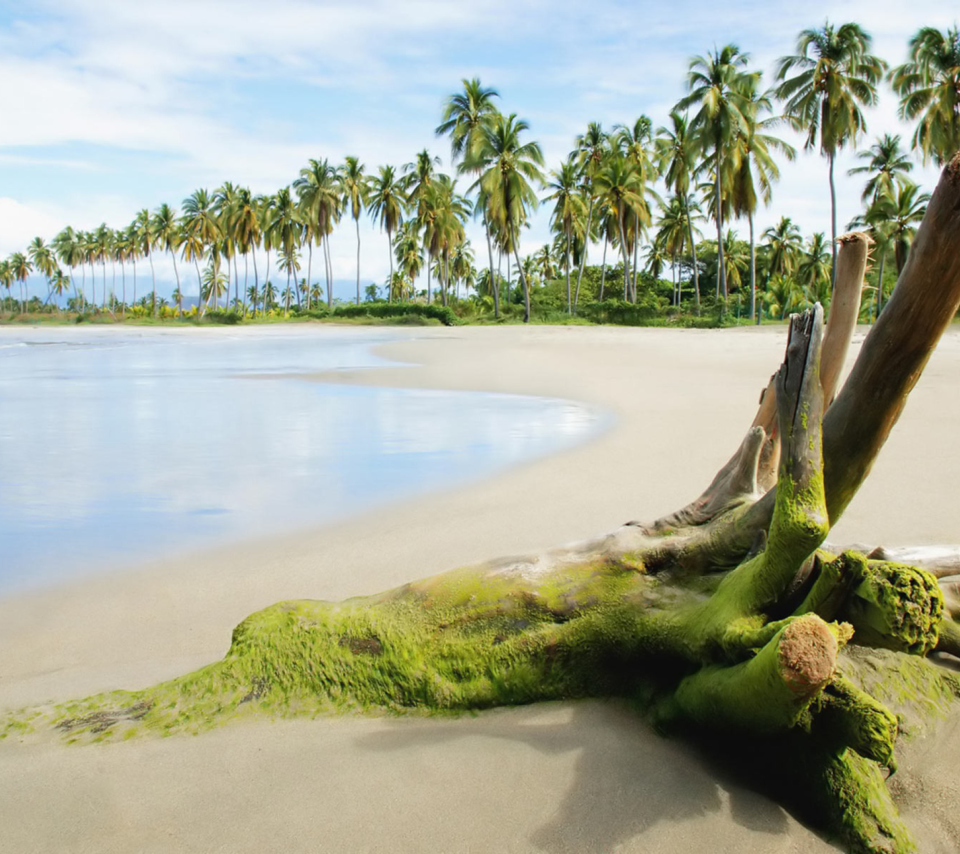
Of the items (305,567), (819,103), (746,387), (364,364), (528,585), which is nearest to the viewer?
(528,585)

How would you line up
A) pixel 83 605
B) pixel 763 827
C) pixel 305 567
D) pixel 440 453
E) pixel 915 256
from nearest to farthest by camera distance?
1. pixel 763 827
2. pixel 915 256
3. pixel 83 605
4. pixel 305 567
5. pixel 440 453

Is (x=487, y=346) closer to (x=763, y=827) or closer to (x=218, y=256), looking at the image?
(x=763, y=827)

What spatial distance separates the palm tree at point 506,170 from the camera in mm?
46188

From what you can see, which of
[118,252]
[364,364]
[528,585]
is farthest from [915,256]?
[118,252]

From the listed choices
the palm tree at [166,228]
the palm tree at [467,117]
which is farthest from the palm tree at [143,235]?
the palm tree at [467,117]

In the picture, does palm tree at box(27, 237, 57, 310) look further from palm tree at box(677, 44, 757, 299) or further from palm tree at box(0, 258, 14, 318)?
palm tree at box(677, 44, 757, 299)

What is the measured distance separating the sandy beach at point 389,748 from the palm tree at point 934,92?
3135cm

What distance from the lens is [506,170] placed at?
46406mm

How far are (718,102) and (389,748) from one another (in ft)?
141

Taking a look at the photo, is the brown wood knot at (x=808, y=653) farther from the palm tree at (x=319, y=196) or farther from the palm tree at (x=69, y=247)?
the palm tree at (x=69, y=247)

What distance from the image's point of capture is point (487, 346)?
82.3 ft

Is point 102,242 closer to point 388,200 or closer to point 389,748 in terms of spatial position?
point 388,200

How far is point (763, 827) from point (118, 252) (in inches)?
4119

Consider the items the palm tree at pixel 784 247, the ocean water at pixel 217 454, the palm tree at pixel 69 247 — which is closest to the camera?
the ocean water at pixel 217 454
